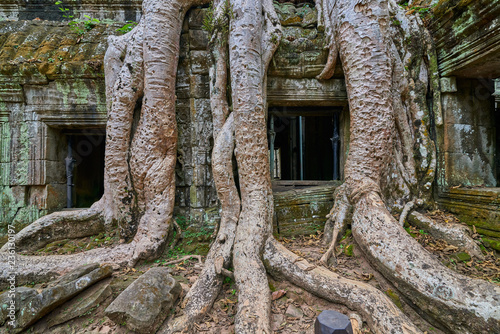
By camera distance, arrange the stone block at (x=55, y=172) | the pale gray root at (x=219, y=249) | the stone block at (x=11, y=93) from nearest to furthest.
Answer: the pale gray root at (x=219, y=249) < the stone block at (x=11, y=93) < the stone block at (x=55, y=172)

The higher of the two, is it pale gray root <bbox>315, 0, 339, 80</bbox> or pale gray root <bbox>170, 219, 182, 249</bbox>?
pale gray root <bbox>315, 0, 339, 80</bbox>

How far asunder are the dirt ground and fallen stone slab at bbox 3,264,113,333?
11cm

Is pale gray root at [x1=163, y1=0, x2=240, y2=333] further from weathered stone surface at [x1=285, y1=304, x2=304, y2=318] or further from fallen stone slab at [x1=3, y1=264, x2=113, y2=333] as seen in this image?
fallen stone slab at [x1=3, y1=264, x2=113, y2=333]

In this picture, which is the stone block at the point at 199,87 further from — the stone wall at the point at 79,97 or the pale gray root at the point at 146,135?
the pale gray root at the point at 146,135

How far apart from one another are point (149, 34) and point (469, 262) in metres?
3.93

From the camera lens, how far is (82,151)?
4.79m

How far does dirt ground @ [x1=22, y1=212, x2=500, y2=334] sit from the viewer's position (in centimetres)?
177

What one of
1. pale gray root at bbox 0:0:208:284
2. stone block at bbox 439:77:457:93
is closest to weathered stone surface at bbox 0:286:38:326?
pale gray root at bbox 0:0:208:284

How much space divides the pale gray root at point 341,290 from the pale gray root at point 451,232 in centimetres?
110

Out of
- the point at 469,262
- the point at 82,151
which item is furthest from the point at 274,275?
the point at 82,151

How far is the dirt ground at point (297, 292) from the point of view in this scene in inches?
69.7

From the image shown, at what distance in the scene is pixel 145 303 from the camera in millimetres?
1675

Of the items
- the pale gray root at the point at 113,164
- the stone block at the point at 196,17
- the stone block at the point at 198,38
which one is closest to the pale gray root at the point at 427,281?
the pale gray root at the point at 113,164

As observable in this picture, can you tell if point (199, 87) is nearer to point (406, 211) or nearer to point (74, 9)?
point (406, 211)
